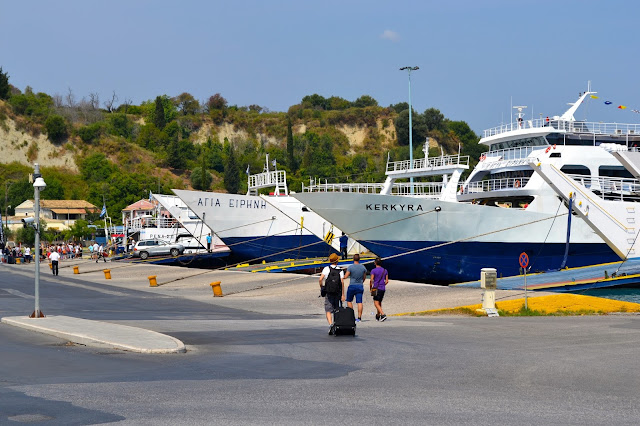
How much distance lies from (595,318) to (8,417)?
16505 millimetres

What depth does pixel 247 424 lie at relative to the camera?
7.87 metres

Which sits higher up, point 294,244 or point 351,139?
point 351,139

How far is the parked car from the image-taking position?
62.8m

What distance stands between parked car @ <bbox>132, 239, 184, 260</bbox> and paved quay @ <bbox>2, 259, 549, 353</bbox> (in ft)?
40.7

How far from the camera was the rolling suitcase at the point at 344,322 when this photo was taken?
16.2 m

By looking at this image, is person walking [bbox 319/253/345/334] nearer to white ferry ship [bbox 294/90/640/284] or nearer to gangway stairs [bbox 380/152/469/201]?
white ferry ship [bbox 294/90/640/284]

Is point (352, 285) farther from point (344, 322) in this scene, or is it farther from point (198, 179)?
point (198, 179)

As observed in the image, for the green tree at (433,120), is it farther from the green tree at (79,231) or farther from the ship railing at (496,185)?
the ship railing at (496,185)

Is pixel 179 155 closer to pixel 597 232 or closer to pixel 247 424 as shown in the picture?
pixel 597 232

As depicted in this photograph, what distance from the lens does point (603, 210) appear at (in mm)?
32969

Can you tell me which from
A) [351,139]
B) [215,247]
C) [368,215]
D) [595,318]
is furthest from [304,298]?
[351,139]

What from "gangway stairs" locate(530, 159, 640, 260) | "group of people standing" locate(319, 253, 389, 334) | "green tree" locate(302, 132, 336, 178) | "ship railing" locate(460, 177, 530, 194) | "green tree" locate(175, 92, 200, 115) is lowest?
"group of people standing" locate(319, 253, 389, 334)

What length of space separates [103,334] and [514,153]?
28.3 m

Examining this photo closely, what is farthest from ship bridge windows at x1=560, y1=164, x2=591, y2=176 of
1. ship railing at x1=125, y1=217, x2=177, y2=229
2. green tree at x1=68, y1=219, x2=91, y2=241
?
green tree at x1=68, y1=219, x2=91, y2=241
